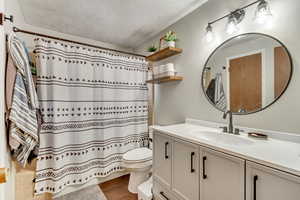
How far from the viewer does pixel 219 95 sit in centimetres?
146

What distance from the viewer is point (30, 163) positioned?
150 centimetres

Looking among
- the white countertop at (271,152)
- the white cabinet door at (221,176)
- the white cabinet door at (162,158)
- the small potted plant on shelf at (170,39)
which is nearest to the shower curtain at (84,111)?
the small potted plant on shelf at (170,39)

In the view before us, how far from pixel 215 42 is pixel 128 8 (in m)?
1.20

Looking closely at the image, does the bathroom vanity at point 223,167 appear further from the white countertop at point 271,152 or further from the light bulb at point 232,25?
the light bulb at point 232,25

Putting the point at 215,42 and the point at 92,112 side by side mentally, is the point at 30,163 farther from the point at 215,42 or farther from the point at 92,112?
the point at 215,42

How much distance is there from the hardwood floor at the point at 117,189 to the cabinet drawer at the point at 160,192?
442mm

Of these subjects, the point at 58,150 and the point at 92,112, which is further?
the point at 92,112

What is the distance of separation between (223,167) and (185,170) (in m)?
0.35

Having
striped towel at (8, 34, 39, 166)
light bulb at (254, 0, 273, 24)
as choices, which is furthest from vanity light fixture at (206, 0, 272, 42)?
striped towel at (8, 34, 39, 166)

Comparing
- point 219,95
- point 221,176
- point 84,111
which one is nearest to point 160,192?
point 221,176

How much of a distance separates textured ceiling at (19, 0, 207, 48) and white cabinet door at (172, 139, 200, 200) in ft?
5.55

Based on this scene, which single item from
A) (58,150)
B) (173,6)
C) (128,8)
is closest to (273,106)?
(173,6)

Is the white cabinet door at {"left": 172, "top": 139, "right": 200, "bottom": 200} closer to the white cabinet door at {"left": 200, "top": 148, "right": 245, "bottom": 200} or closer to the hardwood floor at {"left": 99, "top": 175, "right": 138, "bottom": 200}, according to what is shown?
the white cabinet door at {"left": 200, "top": 148, "right": 245, "bottom": 200}

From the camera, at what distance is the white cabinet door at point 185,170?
3.37ft
